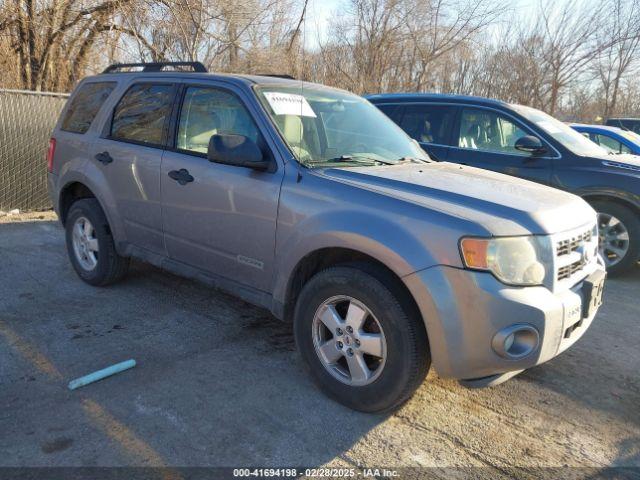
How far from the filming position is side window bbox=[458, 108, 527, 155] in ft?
20.3

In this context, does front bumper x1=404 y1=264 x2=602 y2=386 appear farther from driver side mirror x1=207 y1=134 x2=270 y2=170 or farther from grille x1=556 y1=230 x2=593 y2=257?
driver side mirror x1=207 y1=134 x2=270 y2=170

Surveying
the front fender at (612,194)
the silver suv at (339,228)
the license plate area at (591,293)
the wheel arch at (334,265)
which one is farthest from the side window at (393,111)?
the license plate area at (591,293)

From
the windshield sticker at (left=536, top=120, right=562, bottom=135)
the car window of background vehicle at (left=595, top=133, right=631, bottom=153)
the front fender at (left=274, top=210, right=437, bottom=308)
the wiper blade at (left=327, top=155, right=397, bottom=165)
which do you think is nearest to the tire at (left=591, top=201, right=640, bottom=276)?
the windshield sticker at (left=536, top=120, right=562, bottom=135)

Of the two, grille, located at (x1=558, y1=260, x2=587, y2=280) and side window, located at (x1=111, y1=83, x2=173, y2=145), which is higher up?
side window, located at (x1=111, y1=83, x2=173, y2=145)

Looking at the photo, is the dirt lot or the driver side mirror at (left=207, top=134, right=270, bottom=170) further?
the driver side mirror at (left=207, top=134, right=270, bottom=170)

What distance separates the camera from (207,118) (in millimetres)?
3793

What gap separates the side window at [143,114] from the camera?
13.2 feet

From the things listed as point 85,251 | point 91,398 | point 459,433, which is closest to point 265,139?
point 91,398

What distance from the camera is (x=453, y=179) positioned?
327 cm

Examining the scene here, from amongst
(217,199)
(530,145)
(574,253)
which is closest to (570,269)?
(574,253)

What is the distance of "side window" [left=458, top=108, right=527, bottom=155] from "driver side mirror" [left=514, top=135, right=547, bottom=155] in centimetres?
16

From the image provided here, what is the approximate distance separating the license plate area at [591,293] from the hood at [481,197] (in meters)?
0.31

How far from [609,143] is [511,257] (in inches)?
313

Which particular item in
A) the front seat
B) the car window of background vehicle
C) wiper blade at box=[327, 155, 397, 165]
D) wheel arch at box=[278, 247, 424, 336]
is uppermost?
the car window of background vehicle
